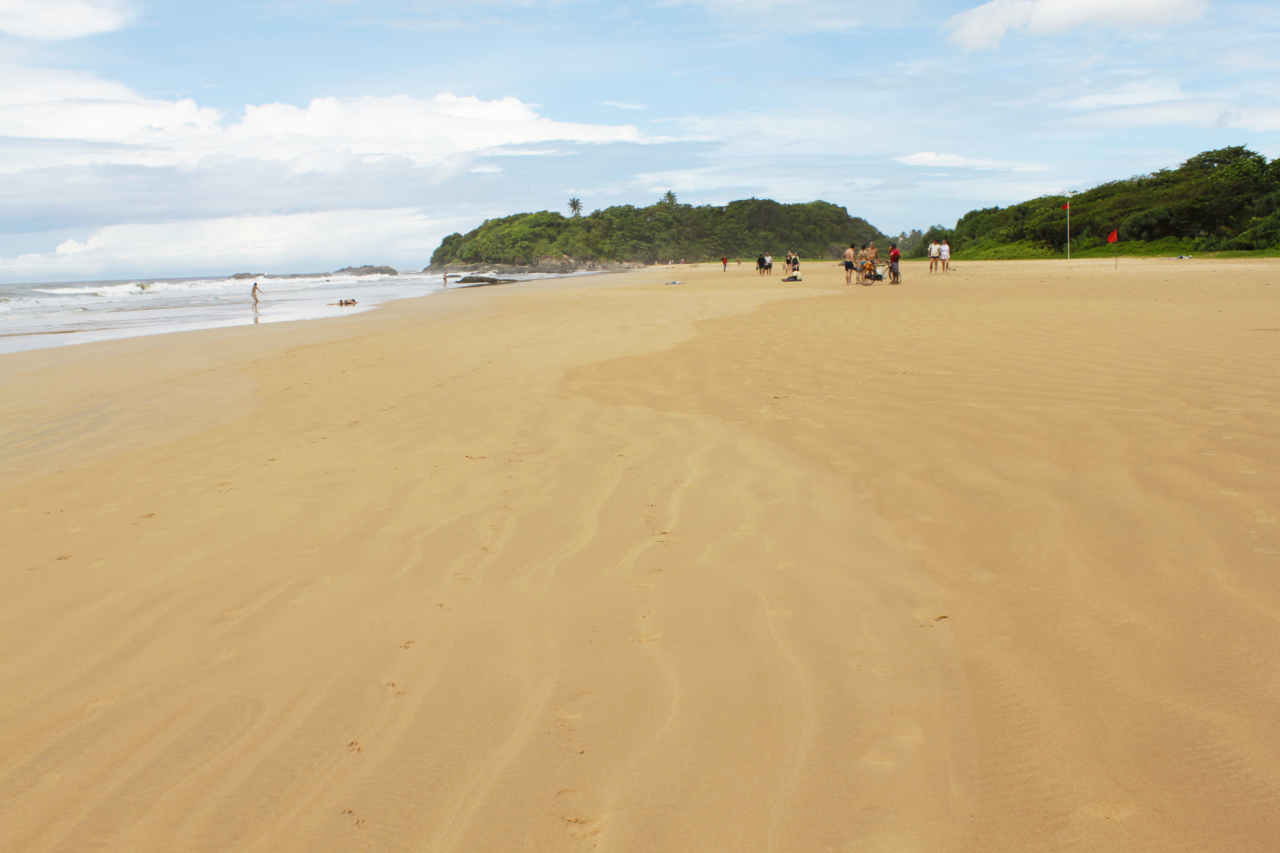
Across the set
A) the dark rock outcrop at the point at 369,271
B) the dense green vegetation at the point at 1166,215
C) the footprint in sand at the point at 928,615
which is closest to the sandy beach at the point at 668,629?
the footprint in sand at the point at 928,615

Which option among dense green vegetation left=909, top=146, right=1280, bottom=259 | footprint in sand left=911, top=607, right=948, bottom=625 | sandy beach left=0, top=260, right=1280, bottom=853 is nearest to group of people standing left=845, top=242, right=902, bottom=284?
sandy beach left=0, top=260, right=1280, bottom=853

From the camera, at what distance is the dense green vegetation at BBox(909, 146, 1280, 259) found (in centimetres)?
3412

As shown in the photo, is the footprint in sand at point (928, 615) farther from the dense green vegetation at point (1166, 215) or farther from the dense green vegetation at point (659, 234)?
the dense green vegetation at point (659, 234)

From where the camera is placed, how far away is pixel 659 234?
14250 centimetres

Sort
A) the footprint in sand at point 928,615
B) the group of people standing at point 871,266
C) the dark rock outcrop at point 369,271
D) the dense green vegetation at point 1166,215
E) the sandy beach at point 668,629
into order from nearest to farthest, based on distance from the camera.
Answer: the sandy beach at point 668,629
the footprint in sand at point 928,615
the group of people standing at point 871,266
the dense green vegetation at point 1166,215
the dark rock outcrop at point 369,271

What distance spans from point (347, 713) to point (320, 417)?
4.84 meters

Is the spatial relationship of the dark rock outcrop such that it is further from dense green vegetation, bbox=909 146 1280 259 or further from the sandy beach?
the sandy beach

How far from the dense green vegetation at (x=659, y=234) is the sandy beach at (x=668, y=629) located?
123 metres

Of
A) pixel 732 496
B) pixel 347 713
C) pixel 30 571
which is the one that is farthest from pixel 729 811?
pixel 30 571

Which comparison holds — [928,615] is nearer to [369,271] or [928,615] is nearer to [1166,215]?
[1166,215]

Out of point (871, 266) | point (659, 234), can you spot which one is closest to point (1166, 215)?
point (871, 266)

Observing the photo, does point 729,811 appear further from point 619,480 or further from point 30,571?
point 30,571

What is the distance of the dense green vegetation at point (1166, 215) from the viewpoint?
34.1 m

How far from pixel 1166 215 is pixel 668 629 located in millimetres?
44528
